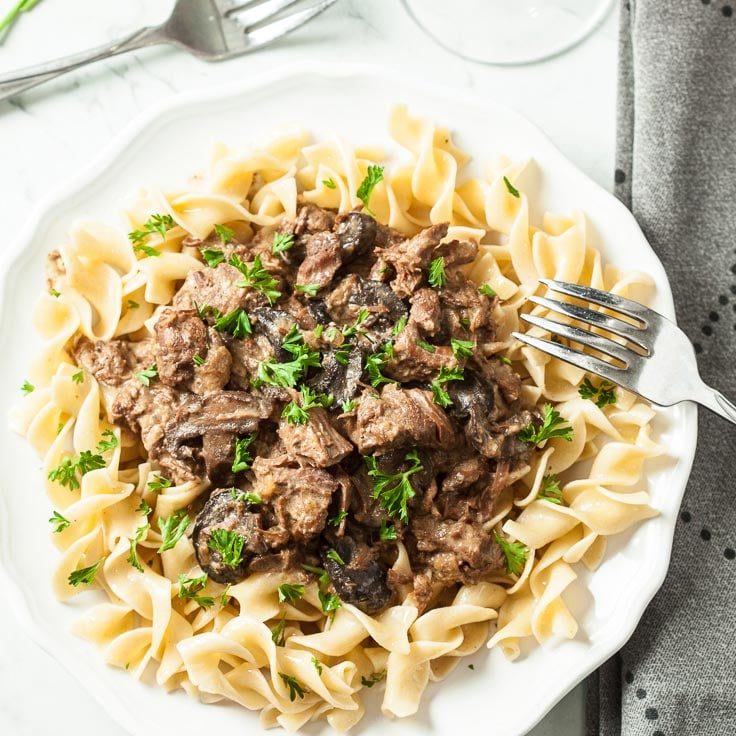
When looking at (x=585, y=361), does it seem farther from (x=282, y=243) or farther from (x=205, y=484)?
(x=205, y=484)

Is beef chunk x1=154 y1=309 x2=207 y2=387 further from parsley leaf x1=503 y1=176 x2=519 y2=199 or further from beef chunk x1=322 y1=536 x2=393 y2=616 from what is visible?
parsley leaf x1=503 y1=176 x2=519 y2=199

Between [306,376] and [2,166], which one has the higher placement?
[2,166]

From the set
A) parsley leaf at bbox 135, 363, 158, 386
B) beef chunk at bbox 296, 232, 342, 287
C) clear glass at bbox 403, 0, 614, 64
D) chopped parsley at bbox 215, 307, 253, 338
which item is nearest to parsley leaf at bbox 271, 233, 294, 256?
beef chunk at bbox 296, 232, 342, 287

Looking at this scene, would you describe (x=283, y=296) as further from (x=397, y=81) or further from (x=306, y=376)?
(x=397, y=81)

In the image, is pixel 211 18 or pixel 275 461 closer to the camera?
pixel 275 461

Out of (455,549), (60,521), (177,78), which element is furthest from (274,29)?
(455,549)

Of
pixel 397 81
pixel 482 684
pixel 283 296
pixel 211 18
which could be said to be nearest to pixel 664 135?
pixel 397 81
